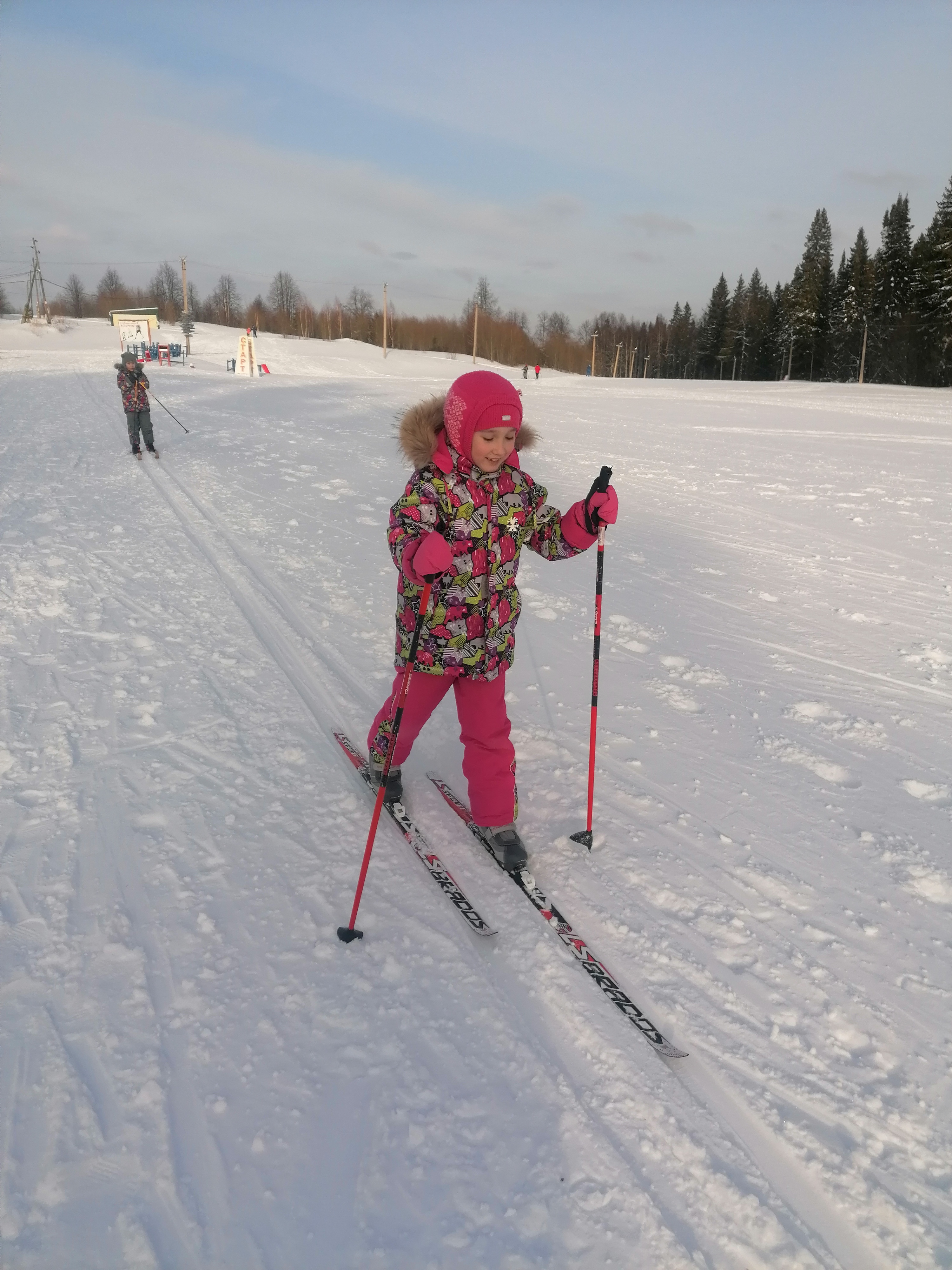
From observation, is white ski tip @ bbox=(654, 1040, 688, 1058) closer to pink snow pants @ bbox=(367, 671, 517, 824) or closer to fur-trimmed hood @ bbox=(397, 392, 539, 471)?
pink snow pants @ bbox=(367, 671, 517, 824)

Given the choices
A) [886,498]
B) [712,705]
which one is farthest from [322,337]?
[712,705]

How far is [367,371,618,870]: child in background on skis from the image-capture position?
2672 mm

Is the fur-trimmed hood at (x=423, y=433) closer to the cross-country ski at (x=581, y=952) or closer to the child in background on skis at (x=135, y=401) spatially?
the cross-country ski at (x=581, y=952)

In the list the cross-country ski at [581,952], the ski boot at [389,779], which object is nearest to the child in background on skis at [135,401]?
→ the ski boot at [389,779]

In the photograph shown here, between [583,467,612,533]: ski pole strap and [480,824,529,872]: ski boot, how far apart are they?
4.16ft

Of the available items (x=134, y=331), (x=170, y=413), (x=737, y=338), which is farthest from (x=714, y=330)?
(x=170, y=413)

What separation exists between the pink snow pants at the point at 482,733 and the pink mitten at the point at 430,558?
0.52 meters

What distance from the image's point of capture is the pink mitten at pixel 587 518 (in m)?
2.87

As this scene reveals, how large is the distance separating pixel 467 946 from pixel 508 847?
502 mm

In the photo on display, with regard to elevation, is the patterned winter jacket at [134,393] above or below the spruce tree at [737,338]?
below

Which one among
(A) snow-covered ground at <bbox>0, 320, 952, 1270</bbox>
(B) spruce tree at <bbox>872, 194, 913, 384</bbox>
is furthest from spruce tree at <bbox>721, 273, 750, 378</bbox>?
(A) snow-covered ground at <bbox>0, 320, 952, 1270</bbox>

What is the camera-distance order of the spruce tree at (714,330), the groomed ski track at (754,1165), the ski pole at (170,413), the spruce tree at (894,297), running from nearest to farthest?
the groomed ski track at (754,1165), the ski pole at (170,413), the spruce tree at (894,297), the spruce tree at (714,330)

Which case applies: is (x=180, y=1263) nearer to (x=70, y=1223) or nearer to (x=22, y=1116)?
(x=70, y=1223)

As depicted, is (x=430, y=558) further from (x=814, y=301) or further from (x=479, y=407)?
(x=814, y=301)
